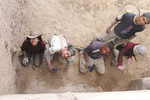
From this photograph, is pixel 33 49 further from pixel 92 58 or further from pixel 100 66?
pixel 100 66

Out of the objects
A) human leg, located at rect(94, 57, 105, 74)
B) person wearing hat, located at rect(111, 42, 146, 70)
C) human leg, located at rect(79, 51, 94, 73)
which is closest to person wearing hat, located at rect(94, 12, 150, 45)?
person wearing hat, located at rect(111, 42, 146, 70)

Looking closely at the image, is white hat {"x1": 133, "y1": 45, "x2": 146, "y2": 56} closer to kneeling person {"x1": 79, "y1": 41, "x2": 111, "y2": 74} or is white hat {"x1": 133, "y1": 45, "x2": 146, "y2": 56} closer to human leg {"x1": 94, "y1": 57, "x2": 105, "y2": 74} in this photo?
kneeling person {"x1": 79, "y1": 41, "x2": 111, "y2": 74}

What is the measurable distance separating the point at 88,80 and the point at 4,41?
7.79 ft

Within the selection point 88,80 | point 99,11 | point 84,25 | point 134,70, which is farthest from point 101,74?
point 99,11

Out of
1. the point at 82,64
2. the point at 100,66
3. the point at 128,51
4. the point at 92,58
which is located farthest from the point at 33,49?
the point at 128,51

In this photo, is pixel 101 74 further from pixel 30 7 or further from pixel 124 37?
pixel 30 7

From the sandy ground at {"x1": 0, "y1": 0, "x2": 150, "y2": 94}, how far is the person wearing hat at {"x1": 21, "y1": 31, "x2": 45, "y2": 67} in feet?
0.57

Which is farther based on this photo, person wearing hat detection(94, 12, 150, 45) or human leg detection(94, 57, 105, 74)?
human leg detection(94, 57, 105, 74)

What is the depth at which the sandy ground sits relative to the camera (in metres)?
2.78

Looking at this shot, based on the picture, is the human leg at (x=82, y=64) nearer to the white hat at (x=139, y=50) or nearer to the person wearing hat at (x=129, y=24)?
the person wearing hat at (x=129, y=24)

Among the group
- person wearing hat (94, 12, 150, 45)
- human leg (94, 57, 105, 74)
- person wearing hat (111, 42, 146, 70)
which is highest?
person wearing hat (94, 12, 150, 45)

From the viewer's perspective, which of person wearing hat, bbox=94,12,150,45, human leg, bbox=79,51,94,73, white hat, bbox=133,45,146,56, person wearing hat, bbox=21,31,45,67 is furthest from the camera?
human leg, bbox=79,51,94,73

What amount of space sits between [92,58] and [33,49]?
5.34ft

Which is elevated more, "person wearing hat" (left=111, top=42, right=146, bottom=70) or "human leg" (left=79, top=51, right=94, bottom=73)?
"person wearing hat" (left=111, top=42, right=146, bottom=70)
